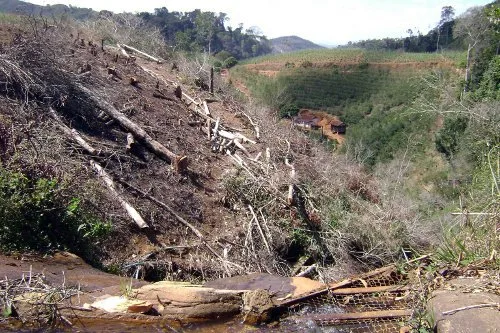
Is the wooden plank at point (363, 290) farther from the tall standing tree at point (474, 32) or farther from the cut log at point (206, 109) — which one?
the tall standing tree at point (474, 32)

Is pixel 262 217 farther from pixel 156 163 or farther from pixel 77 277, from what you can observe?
pixel 77 277

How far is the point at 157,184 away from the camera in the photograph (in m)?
7.77

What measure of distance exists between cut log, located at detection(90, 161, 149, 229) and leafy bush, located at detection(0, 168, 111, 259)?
38.5 inches

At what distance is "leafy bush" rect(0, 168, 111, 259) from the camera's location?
16.1ft

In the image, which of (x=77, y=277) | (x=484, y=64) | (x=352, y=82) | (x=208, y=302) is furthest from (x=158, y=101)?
(x=352, y=82)

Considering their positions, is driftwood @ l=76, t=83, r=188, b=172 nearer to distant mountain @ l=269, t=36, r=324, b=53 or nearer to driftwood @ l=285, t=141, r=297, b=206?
driftwood @ l=285, t=141, r=297, b=206

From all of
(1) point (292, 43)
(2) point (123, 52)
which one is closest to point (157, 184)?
(2) point (123, 52)

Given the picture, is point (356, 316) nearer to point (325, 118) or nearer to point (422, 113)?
point (422, 113)

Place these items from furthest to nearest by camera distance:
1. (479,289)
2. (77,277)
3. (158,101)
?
(158,101)
(77,277)
(479,289)

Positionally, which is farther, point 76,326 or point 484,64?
point 484,64

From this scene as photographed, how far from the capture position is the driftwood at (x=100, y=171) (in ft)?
22.1

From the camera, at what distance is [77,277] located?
4.45 meters

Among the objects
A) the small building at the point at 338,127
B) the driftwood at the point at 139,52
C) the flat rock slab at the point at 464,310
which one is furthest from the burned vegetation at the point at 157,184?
the small building at the point at 338,127

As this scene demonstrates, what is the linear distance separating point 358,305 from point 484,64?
28.1m
